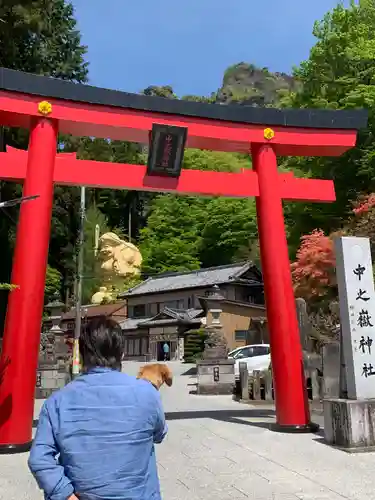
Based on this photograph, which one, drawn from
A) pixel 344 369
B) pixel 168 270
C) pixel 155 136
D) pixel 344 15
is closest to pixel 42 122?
pixel 155 136

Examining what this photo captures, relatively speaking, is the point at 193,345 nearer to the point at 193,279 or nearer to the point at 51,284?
the point at 193,279

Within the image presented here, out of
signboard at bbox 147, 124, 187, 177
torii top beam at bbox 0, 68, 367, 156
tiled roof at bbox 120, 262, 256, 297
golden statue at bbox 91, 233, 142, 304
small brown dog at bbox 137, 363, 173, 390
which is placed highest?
golden statue at bbox 91, 233, 142, 304

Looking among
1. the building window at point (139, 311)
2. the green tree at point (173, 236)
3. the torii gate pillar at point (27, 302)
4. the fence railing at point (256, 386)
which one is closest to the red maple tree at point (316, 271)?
Answer: the fence railing at point (256, 386)

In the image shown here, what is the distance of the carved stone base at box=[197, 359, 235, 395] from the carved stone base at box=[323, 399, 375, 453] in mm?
9386

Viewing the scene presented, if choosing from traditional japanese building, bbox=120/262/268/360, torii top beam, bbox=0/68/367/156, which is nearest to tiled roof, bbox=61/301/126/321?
traditional japanese building, bbox=120/262/268/360

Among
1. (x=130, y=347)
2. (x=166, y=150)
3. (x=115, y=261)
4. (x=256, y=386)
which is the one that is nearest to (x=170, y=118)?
(x=166, y=150)

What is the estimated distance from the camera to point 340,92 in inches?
1006

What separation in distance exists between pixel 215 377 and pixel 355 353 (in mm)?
9514

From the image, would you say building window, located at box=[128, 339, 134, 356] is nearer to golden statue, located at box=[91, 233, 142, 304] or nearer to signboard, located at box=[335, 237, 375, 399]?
golden statue, located at box=[91, 233, 142, 304]

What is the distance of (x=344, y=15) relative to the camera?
26.8 meters

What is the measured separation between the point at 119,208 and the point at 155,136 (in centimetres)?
4729

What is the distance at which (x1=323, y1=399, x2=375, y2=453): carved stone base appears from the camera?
6.82m

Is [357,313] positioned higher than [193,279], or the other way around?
[193,279]

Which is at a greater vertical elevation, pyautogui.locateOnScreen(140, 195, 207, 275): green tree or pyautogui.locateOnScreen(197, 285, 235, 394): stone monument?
pyautogui.locateOnScreen(140, 195, 207, 275): green tree
